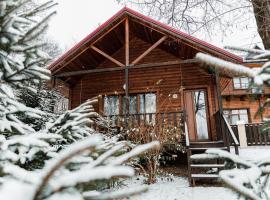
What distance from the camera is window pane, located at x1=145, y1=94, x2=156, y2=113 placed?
1137 centimetres

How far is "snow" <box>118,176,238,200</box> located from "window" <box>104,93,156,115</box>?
4.78 metres

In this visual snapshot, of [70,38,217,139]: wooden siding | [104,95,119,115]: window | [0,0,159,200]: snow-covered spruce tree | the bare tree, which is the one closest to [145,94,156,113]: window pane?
[70,38,217,139]: wooden siding

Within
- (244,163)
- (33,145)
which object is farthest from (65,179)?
(244,163)

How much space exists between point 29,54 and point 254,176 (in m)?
2.15

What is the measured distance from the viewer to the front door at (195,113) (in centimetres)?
1134

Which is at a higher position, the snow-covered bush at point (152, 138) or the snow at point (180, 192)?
the snow-covered bush at point (152, 138)

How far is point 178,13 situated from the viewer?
10508mm

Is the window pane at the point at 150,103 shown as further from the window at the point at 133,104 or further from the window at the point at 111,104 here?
the window at the point at 111,104

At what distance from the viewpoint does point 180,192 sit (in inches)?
231

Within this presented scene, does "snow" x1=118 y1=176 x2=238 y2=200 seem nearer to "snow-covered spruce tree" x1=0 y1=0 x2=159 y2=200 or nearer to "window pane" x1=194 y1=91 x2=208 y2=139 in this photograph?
"snow-covered spruce tree" x1=0 y1=0 x2=159 y2=200

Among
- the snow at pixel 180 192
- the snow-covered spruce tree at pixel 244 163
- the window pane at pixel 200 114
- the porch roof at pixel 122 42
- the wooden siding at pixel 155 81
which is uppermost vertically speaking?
the porch roof at pixel 122 42

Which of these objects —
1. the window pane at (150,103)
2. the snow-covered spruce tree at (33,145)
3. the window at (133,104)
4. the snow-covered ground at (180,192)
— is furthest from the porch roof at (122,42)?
the snow-covered spruce tree at (33,145)

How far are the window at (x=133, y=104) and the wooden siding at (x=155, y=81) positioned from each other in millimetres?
281

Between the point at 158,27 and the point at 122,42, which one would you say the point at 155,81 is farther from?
the point at 158,27
